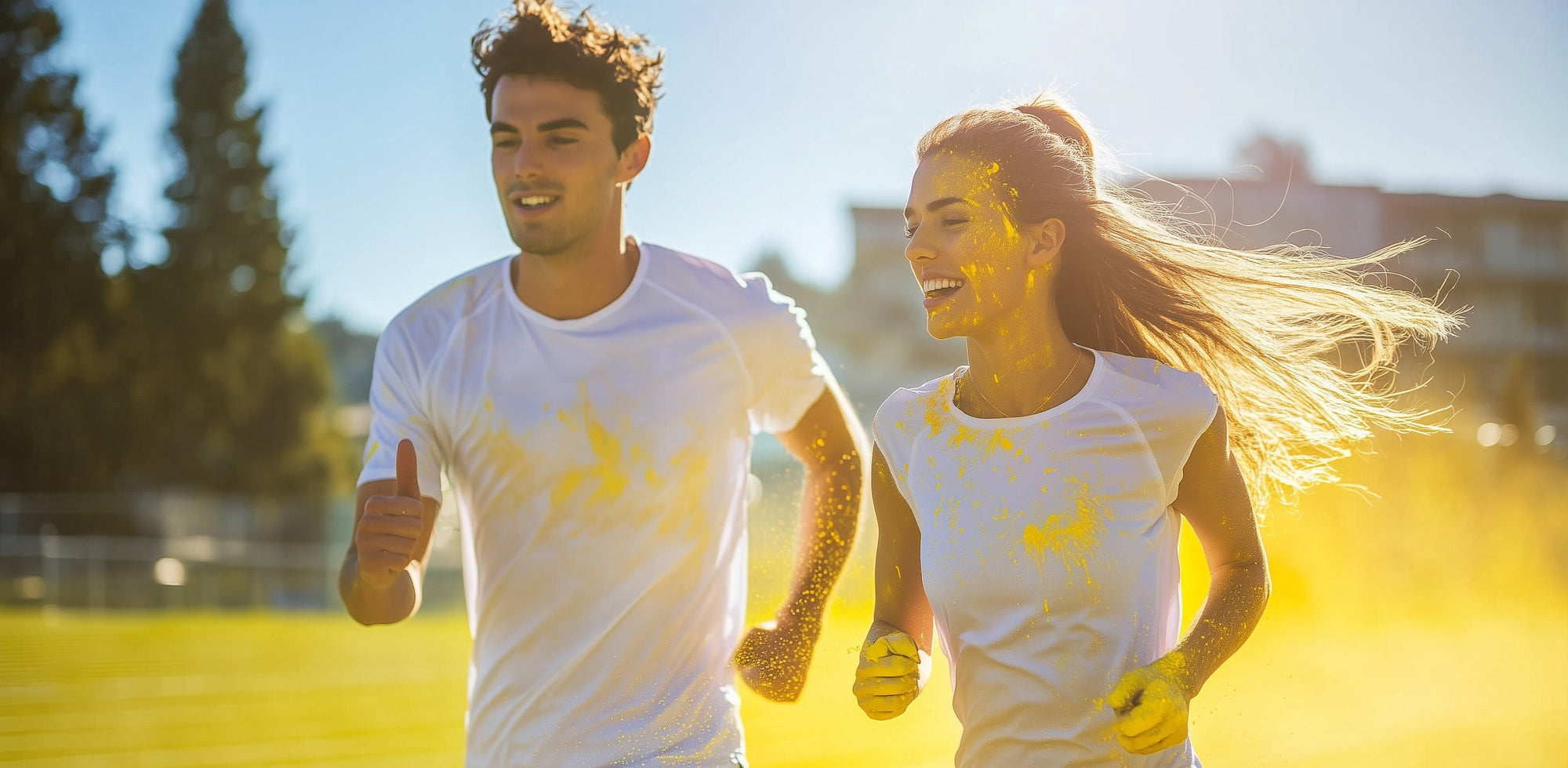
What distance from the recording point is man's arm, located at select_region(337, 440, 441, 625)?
2.84 meters

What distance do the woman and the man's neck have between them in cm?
112

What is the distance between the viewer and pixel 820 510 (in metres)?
3.67

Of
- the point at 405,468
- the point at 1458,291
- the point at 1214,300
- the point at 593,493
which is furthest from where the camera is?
the point at 1458,291

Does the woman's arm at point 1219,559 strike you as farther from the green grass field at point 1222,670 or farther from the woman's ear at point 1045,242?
the woman's ear at point 1045,242

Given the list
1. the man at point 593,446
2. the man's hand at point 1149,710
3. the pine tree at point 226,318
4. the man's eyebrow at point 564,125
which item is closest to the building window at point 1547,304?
the pine tree at point 226,318

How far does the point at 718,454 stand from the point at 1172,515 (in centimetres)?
133

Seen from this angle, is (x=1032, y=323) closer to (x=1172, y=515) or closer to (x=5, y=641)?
(x=1172, y=515)

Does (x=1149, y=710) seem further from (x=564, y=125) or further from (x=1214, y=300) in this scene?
A: (x=564, y=125)

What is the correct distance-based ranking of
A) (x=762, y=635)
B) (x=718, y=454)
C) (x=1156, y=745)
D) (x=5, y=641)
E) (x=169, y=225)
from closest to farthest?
(x=1156, y=745) → (x=762, y=635) → (x=718, y=454) → (x=5, y=641) → (x=169, y=225)

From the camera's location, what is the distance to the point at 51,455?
33.8 meters

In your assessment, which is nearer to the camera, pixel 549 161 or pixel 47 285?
pixel 549 161

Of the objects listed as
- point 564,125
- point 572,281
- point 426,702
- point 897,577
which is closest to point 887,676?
point 897,577

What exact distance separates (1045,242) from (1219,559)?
0.65 meters

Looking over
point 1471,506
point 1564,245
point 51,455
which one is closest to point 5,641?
point 51,455
